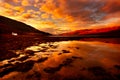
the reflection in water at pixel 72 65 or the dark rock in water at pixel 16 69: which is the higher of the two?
the dark rock in water at pixel 16 69

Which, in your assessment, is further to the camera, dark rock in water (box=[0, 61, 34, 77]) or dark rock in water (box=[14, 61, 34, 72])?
dark rock in water (box=[14, 61, 34, 72])

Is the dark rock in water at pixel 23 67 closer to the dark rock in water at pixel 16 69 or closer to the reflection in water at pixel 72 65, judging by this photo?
the dark rock in water at pixel 16 69

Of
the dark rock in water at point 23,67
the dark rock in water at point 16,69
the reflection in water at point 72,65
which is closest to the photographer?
the reflection in water at point 72,65

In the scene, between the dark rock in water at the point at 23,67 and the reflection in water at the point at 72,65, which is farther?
the dark rock in water at the point at 23,67

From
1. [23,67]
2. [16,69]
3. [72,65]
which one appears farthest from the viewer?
[72,65]

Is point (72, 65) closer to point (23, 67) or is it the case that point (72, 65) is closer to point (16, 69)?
point (23, 67)

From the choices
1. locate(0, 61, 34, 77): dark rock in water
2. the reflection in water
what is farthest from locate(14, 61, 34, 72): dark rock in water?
the reflection in water

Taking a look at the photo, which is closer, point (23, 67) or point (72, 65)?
point (23, 67)

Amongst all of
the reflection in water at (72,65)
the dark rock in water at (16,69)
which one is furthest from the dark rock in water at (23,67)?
the reflection in water at (72,65)

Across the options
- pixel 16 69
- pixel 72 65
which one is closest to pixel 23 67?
pixel 16 69

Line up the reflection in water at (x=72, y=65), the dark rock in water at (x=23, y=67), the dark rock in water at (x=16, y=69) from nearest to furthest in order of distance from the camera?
the reflection in water at (x=72, y=65) → the dark rock in water at (x=16, y=69) → the dark rock in water at (x=23, y=67)

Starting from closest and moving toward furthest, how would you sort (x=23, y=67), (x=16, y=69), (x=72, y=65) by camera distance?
1. (x=16, y=69)
2. (x=23, y=67)
3. (x=72, y=65)

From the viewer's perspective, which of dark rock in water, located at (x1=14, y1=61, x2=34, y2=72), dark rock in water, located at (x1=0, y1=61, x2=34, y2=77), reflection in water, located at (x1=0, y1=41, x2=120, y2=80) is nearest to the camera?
reflection in water, located at (x1=0, y1=41, x2=120, y2=80)

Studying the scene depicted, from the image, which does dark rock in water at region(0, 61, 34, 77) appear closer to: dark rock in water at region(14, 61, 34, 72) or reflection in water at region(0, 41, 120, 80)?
dark rock in water at region(14, 61, 34, 72)
